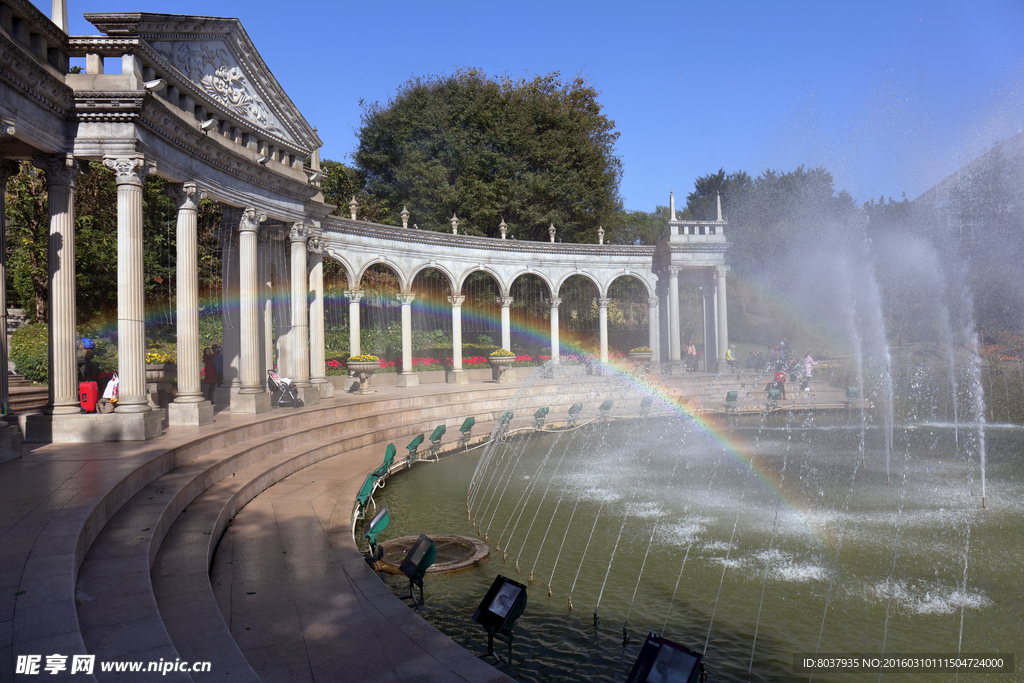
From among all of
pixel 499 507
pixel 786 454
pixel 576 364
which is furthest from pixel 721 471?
pixel 576 364

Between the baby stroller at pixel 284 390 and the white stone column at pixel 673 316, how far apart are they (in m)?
20.7

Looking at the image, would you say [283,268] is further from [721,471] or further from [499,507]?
[721,471]

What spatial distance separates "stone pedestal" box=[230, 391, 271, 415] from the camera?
661 inches

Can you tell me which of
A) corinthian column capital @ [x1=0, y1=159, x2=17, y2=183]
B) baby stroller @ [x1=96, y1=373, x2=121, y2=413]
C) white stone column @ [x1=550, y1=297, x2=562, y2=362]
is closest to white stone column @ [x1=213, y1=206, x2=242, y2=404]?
baby stroller @ [x1=96, y1=373, x2=121, y2=413]

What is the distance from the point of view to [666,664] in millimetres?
4387

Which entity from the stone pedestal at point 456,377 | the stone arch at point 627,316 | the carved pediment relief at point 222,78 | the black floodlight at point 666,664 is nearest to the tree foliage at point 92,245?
the carved pediment relief at point 222,78

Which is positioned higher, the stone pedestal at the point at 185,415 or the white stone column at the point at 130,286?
the white stone column at the point at 130,286

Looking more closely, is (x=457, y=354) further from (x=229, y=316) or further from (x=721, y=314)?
(x=721, y=314)

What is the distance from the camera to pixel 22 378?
19344mm

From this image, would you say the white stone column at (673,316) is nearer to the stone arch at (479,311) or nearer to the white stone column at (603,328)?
the white stone column at (603,328)

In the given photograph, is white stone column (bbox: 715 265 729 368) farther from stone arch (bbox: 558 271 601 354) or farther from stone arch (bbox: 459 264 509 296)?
stone arch (bbox: 459 264 509 296)

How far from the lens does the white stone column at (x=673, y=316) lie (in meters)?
33.5

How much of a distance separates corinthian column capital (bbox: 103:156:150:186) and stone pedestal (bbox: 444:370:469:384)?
18.5 metres

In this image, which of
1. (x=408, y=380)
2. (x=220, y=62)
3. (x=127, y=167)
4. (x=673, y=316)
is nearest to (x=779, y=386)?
(x=673, y=316)
